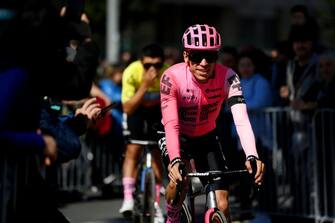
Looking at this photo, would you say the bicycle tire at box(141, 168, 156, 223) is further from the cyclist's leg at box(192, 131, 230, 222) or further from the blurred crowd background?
Result: the cyclist's leg at box(192, 131, 230, 222)

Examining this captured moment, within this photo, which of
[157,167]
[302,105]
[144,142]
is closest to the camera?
[144,142]

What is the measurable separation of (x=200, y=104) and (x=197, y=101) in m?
0.04

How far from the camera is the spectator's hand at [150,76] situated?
30.0ft

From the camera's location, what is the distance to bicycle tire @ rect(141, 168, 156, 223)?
28.7 ft

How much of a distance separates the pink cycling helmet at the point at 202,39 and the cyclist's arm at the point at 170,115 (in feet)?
1.00

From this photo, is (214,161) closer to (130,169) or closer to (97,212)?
(130,169)

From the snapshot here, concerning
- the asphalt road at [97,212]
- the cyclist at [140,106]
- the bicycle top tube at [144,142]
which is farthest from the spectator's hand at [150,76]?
the asphalt road at [97,212]

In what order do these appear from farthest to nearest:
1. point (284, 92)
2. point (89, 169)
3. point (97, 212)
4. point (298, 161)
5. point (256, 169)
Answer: point (89, 169) → point (97, 212) → point (284, 92) → point (298, 161) → point (256, 169)

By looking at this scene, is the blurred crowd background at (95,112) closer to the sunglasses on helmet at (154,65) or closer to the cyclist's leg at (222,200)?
the sunglasses on helmet at (154,65)

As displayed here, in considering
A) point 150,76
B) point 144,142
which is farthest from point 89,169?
point 150,76

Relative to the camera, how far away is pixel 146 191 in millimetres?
8883

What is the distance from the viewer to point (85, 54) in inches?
220

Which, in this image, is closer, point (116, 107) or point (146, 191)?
point (146, 191)

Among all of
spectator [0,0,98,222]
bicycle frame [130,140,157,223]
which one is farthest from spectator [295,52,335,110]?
spectator [0,0,98,222]
